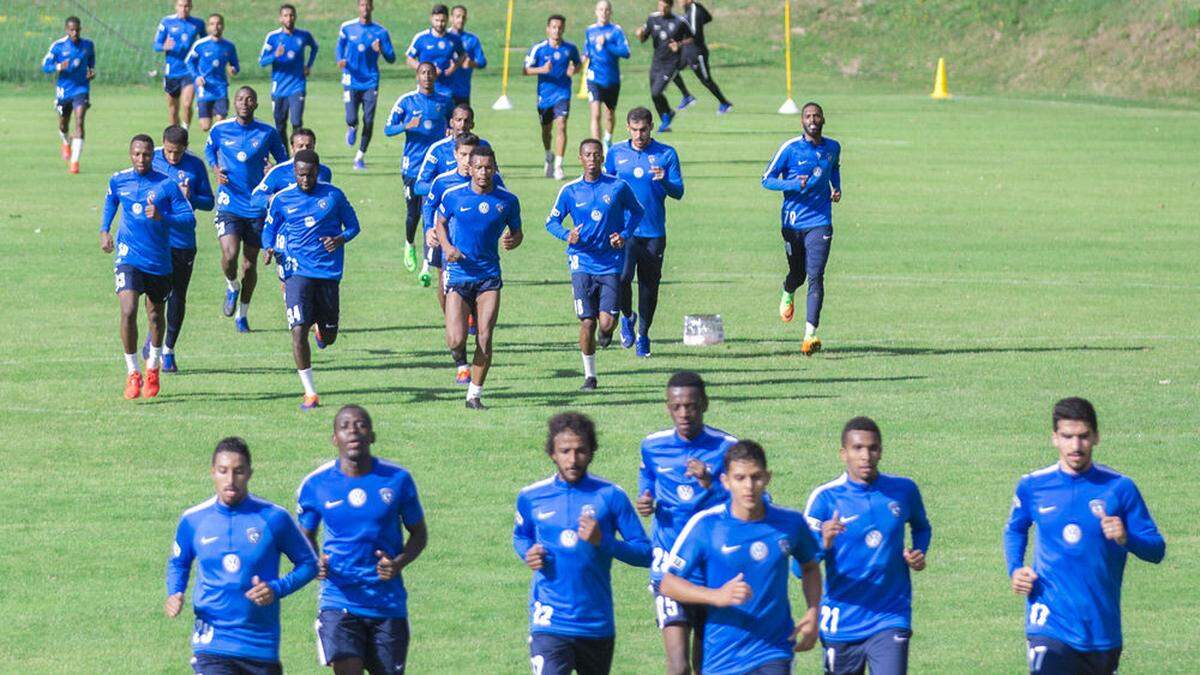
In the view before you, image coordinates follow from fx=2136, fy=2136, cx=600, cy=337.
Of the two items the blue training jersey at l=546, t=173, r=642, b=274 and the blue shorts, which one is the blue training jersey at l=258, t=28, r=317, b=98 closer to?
the blue training jersey at l=546, t=173, r=642, b=274

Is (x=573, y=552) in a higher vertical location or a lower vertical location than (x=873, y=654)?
higher

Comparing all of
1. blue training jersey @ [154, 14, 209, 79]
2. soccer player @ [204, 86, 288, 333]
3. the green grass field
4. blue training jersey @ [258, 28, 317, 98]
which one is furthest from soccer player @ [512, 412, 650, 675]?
blue training jersey @ [154, 14, 209, 79]

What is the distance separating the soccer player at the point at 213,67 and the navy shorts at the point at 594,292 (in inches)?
714

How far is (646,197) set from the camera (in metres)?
21.7

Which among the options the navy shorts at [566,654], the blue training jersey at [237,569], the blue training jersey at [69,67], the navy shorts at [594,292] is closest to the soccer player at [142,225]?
the navy shorts at [594,292]

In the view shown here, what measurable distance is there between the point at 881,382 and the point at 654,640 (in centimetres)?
830

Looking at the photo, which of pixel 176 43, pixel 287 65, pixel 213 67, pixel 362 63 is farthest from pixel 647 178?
pixel 176 43

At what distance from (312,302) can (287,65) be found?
17.7 meters

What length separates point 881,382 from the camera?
20.5 m

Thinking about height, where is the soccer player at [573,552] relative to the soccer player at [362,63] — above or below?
below

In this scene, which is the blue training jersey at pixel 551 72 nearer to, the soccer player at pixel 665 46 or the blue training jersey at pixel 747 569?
the soccer player at pixel 665 46

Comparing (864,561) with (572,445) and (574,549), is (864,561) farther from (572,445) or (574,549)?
(572,445)

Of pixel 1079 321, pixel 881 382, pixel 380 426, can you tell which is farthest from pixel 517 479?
pixel 1079 321

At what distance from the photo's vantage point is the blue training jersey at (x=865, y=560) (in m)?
10.4
